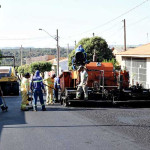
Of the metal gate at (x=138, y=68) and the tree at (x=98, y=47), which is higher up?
the tree at (x=98, y=47)

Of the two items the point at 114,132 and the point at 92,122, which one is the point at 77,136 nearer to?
the point at 114,132

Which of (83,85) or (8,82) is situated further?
(8,82)

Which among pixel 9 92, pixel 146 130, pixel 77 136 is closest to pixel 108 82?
pixel 146 130

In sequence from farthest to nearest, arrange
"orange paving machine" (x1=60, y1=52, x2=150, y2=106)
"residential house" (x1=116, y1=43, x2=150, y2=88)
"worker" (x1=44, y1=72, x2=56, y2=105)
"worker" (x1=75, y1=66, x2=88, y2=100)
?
"residential house" (x1=116, y1=43, x2=150, y2=88) < "worker" (x1=44, y1=72, x2=56, y2=105) < "orange paving machine" (x1=60, y1=52, x2=150, y2=106) < "worker" (x1=75, y1=66, x2=88, y2=100)

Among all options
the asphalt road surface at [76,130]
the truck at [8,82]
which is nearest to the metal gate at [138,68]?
the truck at [8,82]

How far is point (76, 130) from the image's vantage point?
33.8 ft

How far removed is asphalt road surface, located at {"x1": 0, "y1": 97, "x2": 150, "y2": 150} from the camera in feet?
27.7

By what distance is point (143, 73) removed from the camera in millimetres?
30859

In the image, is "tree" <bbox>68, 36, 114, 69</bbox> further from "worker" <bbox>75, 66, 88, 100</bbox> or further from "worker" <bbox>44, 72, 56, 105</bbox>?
"worker" <bbox>75, 66, 88, 100</bbox>

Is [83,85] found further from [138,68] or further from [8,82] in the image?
[138,68]

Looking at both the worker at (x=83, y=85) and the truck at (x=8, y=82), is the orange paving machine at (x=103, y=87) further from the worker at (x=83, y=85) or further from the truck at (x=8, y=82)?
the truck at (x=8, y=82)

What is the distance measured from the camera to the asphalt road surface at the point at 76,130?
8445 mm

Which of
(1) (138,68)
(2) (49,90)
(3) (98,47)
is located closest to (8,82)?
(2) (49,90)

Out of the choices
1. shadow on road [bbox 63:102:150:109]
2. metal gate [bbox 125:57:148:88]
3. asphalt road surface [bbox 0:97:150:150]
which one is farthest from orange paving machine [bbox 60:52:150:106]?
metal gate [bbox 125:57:148:88]
